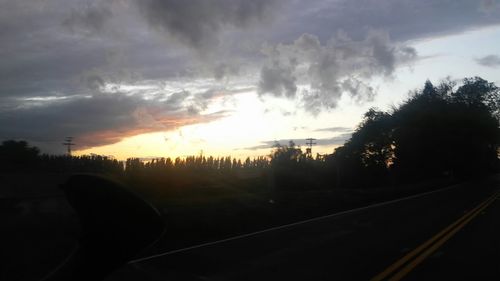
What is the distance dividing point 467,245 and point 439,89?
92.1 metres

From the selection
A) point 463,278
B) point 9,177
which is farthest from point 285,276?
point 9,177

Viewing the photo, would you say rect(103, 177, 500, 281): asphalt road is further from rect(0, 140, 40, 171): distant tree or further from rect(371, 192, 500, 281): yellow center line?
rect(0, 140, 40, 171): distant tree

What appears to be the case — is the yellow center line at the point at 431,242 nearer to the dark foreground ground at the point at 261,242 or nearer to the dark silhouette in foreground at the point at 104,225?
the dark foreground ground at the point at 261,242

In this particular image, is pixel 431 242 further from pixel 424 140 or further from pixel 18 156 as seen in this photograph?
pixel 424 140

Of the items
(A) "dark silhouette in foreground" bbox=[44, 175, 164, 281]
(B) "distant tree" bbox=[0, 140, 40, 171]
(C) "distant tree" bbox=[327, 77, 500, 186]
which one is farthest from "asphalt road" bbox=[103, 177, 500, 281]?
(C) "distant tree" bbox=[327, 77, 500, 186]

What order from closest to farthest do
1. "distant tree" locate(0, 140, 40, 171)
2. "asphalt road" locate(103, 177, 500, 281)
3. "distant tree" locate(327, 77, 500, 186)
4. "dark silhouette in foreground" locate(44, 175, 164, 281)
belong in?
"dark silhouette in foreground" locate(44, 175, 164, 281), "asphalt road" locate(103, 177, 500, 281), "distant tree" locate(0, 140, 40, 171), "distant tree" locate(327, 77, 500, 186)

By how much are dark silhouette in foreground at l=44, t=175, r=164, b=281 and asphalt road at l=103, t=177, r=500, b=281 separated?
6.61 m

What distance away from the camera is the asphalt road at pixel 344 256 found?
884cm

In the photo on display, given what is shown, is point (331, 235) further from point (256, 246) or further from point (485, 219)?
point (485, 219)

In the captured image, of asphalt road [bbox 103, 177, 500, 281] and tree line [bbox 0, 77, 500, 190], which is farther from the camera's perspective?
tree line [bbox 0, 77, 500, 190]

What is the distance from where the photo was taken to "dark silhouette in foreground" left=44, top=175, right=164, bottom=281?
1.96 meters

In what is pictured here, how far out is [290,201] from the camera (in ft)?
80.9

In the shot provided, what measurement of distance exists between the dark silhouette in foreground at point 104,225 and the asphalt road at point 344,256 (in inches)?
260

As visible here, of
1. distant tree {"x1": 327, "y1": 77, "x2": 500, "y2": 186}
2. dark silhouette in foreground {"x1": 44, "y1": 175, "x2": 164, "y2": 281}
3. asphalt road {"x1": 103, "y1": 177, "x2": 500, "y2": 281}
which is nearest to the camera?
dark silhouette in foreground {"x1": 44, "y1": 175, "x2": 164, "y2": 281}
